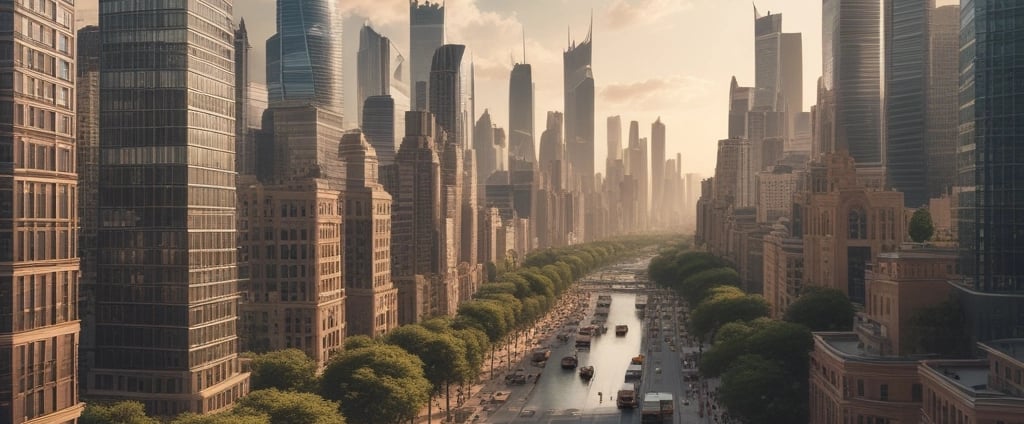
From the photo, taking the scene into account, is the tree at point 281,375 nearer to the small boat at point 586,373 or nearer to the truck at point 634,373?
the small boat at point 586,373

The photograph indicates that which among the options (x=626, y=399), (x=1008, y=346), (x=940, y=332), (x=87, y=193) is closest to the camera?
(x=1008, y=346)

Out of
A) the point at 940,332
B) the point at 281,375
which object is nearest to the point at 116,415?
the point at 281,375

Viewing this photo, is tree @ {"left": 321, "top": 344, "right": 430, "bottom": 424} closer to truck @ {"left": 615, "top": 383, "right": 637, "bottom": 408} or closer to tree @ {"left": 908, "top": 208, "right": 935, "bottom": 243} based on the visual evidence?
truck @ {"left": 615, "top": 383, "right": 637, "bottom": 408}

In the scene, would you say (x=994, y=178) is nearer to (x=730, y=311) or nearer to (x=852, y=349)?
(x=852, y=349)

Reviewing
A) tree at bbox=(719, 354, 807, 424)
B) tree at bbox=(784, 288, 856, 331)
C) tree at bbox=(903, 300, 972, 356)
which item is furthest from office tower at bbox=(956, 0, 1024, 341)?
tree at bbox=(784, 288, 856, 331)

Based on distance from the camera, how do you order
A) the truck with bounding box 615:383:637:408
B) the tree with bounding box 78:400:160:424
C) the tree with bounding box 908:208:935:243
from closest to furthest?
the tree with bounding box 78:400:160:424
the tree with bounding box 908:208:935:243
the truck with bounding box 615:383:637:408

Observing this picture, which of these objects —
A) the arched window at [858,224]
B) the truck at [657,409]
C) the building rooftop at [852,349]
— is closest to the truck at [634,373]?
the truck at [657,409]
